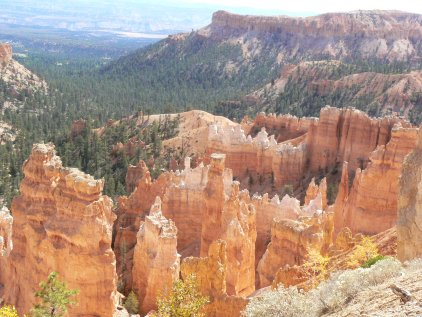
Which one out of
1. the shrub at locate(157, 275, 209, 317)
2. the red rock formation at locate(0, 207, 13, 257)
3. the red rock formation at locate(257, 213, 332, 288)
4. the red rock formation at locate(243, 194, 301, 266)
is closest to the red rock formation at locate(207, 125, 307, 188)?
the red rock formation at locate(243, 194, 301, 266)

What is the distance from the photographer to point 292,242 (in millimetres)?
23984

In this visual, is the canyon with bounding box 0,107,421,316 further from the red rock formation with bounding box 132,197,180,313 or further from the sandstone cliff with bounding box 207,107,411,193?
the sandstone cliff with bounding box 207,107,411,193

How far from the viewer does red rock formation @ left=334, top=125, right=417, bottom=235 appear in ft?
97.6

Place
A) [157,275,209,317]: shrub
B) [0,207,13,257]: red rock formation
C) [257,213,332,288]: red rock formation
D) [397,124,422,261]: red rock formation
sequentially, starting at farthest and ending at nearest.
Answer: [0,207,13,257]: red rock formation < [257,213,332,288]: red rock formation < [157,275,209,317]: shrub < [397,124,422,261]: red rock formation

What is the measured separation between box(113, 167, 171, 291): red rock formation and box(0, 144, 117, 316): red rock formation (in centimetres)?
972

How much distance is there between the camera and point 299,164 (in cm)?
4772

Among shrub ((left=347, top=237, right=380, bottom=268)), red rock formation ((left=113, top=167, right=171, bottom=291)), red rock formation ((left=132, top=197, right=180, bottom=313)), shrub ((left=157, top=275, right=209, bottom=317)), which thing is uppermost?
shrub ((left=347, top=237, right=380, bottom=268))

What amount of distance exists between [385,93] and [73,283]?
82.7 meters

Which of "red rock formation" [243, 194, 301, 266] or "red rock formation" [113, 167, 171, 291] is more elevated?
"red rock formation" [243, 194, 301, 266]

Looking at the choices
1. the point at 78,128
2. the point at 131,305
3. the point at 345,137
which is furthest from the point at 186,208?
the point at 78,128

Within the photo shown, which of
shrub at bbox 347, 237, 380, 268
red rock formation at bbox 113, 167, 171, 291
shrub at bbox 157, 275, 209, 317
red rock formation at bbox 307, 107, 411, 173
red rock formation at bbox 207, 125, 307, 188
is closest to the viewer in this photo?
shrub at bbox 157, 275, 209, 317

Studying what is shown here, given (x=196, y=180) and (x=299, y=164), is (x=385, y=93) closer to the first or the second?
(x=299, y=164)

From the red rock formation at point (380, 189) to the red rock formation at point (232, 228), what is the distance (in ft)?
22.6

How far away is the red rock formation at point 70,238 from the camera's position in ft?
64.3
